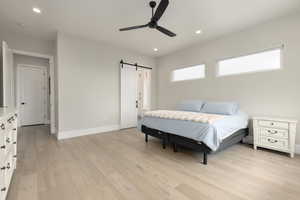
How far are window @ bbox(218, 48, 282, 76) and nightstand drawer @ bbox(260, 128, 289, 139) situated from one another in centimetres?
133

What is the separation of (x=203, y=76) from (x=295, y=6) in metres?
2.24

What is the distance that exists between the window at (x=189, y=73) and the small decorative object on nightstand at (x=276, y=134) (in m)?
2.03

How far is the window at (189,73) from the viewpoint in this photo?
4367 millimetres

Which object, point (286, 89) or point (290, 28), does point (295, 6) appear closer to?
point (290, 28)

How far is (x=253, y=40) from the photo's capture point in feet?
10.6

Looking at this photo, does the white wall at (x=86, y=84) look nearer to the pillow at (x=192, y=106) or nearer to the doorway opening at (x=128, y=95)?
the doorway opening at (x=128, y=95)

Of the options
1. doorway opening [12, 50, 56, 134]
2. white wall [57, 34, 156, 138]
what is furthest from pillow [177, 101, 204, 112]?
doorway opening [12, 50, 56, 134]

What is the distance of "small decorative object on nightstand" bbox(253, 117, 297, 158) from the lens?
253cm

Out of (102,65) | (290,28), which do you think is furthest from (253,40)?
(102,65)

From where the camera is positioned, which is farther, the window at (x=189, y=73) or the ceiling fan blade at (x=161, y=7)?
the window at (x=189, y=73)

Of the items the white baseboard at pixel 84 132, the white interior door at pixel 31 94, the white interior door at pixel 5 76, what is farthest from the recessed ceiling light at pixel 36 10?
the white interior door at pixel 31 94

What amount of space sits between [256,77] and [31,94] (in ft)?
23.5

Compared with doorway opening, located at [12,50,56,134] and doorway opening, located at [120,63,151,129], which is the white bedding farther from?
doorway opening, located at [12,50,56,134]

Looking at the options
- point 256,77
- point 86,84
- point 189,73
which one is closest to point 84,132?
point 86,84
